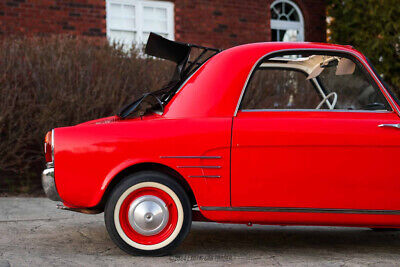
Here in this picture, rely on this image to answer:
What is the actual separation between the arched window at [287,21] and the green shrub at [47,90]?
23.2 ft


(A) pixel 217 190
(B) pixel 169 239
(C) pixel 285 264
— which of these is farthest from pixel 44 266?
(C) pixel 285 264

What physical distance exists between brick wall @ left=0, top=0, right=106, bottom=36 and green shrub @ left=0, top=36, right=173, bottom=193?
3.03 meters

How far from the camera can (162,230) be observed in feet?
14.2

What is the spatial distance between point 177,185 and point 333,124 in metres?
1.24

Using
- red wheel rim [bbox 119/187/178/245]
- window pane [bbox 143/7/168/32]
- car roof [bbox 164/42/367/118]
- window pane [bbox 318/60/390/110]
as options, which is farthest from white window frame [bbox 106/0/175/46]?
red wheel rim [bbox 119/187/178/245]

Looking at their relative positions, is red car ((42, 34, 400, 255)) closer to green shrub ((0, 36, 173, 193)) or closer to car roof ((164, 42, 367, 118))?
car roof ((164, 42, 367, 118))

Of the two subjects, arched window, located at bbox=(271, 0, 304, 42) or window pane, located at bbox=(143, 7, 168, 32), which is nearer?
window pane, located at bbox=(143, 7, 168, 32)

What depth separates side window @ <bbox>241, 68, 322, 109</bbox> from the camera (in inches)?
344

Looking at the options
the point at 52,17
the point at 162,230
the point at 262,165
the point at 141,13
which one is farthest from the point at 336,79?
the point at 141,13

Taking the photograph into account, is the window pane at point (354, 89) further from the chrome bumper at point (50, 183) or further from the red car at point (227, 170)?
Answer: the chrome bumper at point (50, 183)

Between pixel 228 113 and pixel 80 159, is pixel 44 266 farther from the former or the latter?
pixel 228 113

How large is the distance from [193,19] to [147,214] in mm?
8813

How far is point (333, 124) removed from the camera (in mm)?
4305

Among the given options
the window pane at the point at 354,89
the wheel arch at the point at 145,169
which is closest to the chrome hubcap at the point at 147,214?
the wheel arch at the point at 145,169
